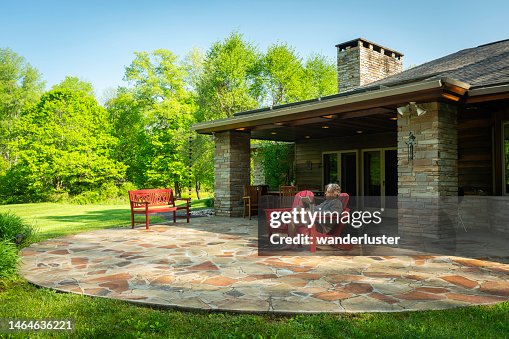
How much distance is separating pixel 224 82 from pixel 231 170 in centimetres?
1648

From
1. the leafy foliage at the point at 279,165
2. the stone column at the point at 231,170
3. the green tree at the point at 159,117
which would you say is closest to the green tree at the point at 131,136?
the green tree at the point at 159,117

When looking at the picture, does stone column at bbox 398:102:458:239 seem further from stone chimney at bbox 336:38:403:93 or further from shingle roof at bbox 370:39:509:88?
stone chimney at bbox 336:38:403:93

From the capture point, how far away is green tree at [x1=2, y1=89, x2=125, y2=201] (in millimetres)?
20391

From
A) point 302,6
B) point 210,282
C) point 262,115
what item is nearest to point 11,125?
point 302,6

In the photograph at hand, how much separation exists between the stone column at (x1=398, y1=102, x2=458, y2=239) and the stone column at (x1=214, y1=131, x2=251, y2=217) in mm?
5037

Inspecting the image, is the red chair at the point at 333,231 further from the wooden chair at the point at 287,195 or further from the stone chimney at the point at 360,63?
the stone chimney at the point at 360,63

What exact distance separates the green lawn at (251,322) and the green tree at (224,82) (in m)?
22.1

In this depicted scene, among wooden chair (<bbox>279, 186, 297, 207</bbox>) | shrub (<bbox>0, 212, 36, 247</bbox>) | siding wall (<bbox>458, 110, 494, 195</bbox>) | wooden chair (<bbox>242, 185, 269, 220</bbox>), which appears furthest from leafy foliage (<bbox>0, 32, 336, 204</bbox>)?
siding wall (<bbox>458, 110, 494, 195</bbox>)

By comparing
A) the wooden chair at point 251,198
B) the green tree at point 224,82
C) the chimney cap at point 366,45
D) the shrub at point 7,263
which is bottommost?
the shrub at point 7,263

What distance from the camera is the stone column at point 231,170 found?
10.5 metres

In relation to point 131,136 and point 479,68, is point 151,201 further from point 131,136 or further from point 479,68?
point 131,136

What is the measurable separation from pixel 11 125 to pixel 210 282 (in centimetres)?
2803

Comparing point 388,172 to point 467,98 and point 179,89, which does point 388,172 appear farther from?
point 179,89

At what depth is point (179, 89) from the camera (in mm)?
24281
